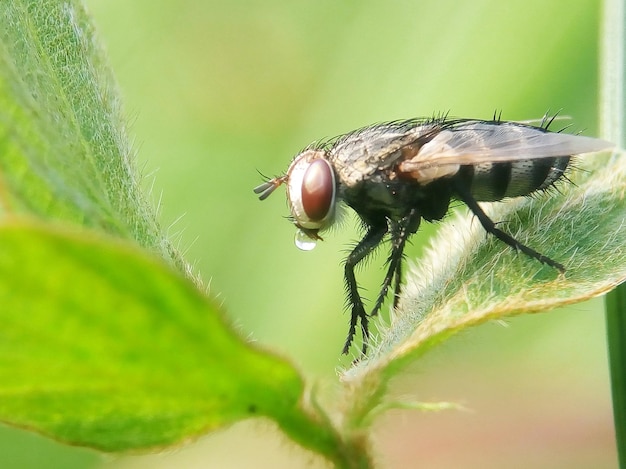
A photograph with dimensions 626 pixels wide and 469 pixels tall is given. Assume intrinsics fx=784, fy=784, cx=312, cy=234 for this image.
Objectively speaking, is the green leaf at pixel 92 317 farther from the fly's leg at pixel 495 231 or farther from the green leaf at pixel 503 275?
the fly's leg at pixel 495 231

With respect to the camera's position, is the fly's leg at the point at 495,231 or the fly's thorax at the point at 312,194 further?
the fly's thorax at the point at 312,194

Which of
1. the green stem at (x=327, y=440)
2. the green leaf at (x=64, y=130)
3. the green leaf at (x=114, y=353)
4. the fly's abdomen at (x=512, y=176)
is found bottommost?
the green stem at (x=327, y=440)

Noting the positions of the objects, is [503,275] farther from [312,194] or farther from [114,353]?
[312,194]

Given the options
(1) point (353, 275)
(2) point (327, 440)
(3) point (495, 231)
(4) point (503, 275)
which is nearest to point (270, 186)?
(1) point (353, 275)

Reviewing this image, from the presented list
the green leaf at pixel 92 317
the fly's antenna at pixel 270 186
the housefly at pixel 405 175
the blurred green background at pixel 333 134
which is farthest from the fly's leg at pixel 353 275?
the green leaf at pixel 92 317

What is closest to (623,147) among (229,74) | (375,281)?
(375,281)

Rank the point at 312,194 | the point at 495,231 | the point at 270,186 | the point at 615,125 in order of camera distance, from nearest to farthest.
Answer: the point at 495,231 < the point at 615,125 < the point at 312,194 < the point at 270,186

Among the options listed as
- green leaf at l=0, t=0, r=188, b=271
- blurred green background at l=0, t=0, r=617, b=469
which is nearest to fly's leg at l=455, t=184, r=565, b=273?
green leaf at l=0, t=0, r=188, b=271
